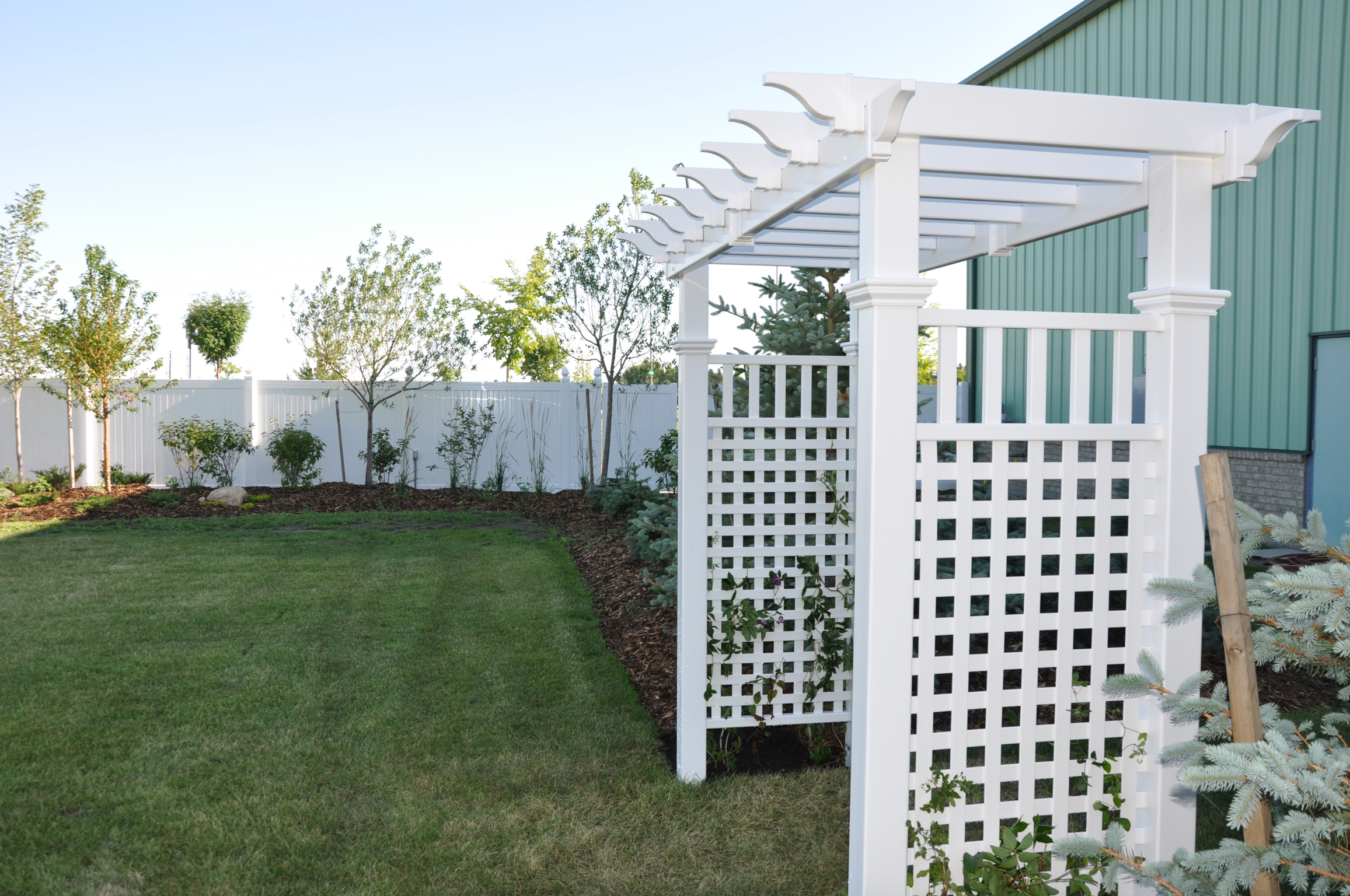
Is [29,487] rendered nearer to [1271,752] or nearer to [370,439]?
[370,439]

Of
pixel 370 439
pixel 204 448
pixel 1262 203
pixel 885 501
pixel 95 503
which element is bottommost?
pixel 95 503

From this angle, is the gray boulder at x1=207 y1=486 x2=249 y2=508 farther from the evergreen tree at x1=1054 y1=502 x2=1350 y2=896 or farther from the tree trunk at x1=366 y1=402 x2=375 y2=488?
the evergreen tree at x1=1054 y1=502 x2=1350 y2=896

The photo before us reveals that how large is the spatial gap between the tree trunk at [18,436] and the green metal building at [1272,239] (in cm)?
1275

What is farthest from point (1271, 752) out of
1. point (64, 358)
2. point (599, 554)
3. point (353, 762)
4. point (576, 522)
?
point (64, 358)

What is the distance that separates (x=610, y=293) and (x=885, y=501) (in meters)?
9.22

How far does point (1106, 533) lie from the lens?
208 cm

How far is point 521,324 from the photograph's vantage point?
20.2 meters

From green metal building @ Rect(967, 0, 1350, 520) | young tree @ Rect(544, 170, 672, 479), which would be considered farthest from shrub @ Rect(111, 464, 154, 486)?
green metal building @ Rect(967, 0, 1350, 520)

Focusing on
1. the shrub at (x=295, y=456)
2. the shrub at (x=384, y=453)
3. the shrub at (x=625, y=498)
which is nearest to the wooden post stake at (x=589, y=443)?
the shrub at (x=625, y=498)

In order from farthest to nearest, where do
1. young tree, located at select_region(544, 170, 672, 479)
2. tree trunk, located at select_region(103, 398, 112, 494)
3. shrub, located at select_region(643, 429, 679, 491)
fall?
young tree, located at select_region(544, 170, 672, 479) → tree trunk, located at select_region(103, 398, 112, 494) → shrub, located at select_region(643, 429, 679, 491)

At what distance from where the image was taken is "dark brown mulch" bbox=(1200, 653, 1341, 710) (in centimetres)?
398

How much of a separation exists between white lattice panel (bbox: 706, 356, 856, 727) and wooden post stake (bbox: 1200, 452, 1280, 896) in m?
1.73

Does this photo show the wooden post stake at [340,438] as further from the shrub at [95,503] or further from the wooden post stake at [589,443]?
the wooden post stake at [589,443]

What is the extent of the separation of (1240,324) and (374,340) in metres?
9.24
